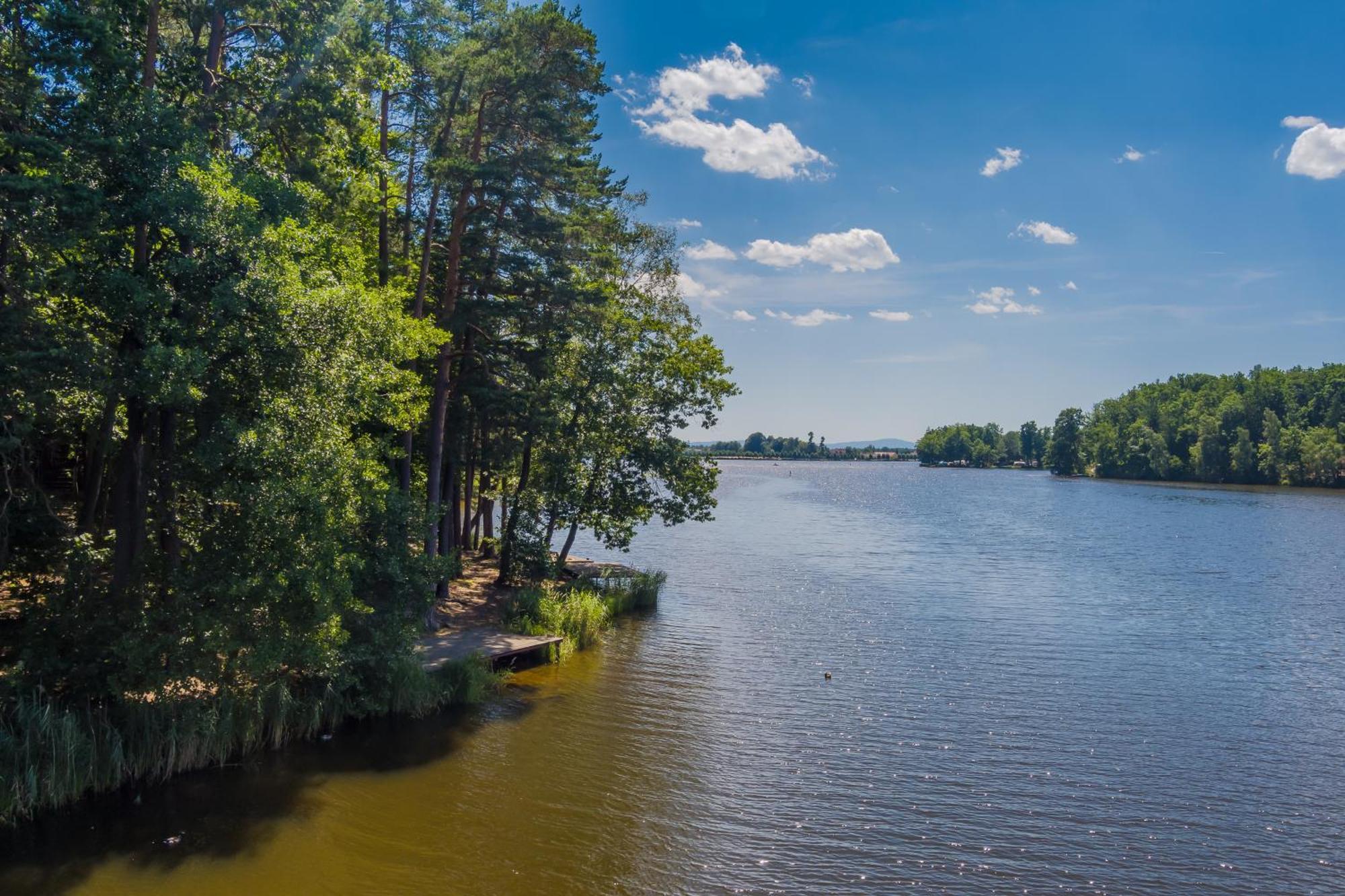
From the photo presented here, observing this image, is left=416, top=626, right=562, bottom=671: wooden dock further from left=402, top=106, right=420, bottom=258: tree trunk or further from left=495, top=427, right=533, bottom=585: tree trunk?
left=402, top=106, right=420, bottom=258: tree trunk

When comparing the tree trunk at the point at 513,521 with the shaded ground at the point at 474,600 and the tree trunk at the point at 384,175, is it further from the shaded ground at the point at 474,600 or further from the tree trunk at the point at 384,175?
the tree trunk at the point at 384,175

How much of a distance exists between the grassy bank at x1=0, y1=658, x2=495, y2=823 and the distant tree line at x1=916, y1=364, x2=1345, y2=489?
418ft

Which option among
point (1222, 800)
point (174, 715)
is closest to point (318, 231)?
point (174, 715)

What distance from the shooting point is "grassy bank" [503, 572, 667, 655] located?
71.3ft

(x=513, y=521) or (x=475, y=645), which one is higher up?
(x=513, y=521)

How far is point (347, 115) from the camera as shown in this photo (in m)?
15.2

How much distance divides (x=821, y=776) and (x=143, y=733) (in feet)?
36.2

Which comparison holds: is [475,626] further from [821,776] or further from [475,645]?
[821,776]

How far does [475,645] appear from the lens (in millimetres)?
19250

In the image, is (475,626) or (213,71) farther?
(475,626)

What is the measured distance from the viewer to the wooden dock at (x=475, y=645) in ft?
58.4

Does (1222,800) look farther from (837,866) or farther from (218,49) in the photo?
(218,49)

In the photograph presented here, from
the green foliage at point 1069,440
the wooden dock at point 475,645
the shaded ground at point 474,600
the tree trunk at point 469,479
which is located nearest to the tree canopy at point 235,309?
the wooden dock at point 475,645

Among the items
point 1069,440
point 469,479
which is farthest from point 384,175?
point 1069,440
